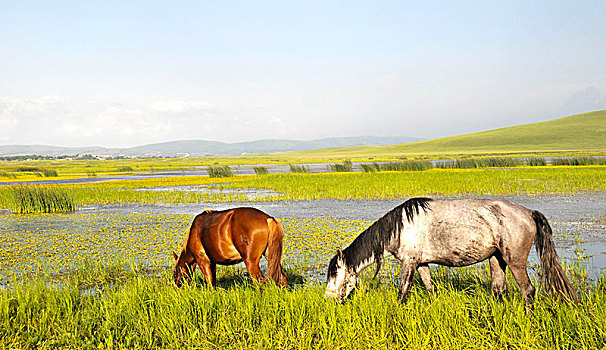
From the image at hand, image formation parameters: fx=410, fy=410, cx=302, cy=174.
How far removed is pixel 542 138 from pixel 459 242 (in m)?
118

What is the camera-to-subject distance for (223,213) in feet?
20.1

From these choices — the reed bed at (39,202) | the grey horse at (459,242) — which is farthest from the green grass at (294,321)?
the reed bed at (39,202)

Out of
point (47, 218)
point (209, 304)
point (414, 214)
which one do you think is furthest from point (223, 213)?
point (47, 218)

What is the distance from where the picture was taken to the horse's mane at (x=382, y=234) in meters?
5.28

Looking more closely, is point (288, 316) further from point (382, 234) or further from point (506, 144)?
point (506, 144)

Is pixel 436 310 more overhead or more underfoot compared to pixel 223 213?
more underfoot

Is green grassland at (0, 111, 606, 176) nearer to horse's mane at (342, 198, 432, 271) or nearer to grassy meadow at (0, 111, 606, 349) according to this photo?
grassy meadow at (0, 111, 606, 349)

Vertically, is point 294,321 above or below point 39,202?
below

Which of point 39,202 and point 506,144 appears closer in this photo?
point 39,202

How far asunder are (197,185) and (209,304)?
2581 cm

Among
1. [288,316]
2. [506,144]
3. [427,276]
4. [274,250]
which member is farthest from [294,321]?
[506,144]

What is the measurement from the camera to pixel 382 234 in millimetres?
5406

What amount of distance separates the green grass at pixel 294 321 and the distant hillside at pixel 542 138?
9948cm

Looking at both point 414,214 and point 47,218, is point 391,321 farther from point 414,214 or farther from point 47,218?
point 47,218
